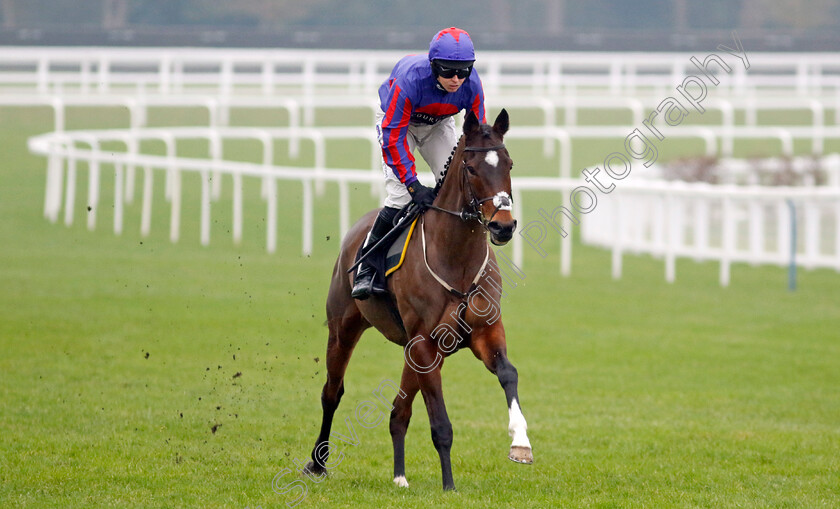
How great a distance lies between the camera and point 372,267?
18.3 feet

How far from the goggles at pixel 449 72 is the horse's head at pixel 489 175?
0.79ft

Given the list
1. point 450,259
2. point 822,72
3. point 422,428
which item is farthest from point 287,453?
point 822,72

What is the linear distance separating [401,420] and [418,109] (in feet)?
4.84

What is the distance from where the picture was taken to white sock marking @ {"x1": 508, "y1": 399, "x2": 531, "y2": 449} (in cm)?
467

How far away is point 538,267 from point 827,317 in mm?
3962

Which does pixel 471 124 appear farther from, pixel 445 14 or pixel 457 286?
pixel 445 14

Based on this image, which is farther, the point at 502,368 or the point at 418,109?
the point at 418,109

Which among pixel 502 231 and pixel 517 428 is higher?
pixel 502 231

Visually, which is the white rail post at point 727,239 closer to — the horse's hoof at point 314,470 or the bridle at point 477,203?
the horse's hoof at point 314,470

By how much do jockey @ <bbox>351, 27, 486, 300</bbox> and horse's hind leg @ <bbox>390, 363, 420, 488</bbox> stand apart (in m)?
0.46

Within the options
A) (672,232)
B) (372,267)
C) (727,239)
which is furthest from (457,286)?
(727,239)

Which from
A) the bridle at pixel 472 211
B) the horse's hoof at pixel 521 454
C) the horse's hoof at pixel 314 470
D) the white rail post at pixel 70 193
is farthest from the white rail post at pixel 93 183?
the horse's hoof at pixel 521 454

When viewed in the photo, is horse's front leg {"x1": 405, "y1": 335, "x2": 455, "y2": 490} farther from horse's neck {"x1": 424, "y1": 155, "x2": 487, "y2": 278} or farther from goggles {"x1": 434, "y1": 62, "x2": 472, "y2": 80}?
goggles {"x1": 434, "y1": 62, "x2": 472, "y2": 80}

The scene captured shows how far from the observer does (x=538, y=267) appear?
45.9 feet
